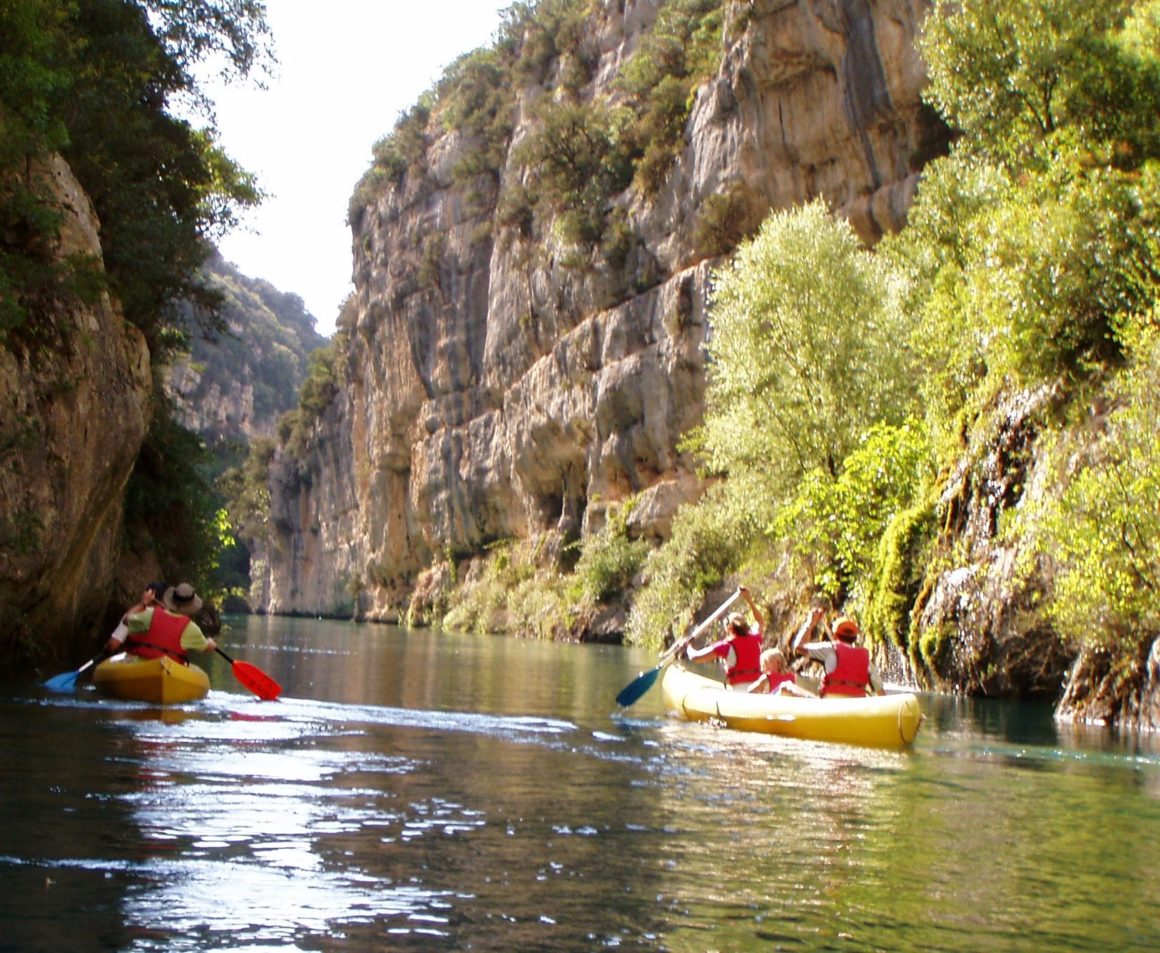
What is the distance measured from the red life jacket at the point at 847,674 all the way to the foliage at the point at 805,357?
14.1 metres

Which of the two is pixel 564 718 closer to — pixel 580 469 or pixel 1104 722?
pixel 1104 722

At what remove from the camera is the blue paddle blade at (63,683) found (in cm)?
1552

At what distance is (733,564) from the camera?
38688 millimetres

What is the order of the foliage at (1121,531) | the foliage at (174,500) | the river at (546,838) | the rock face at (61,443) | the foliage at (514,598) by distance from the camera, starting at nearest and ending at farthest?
the river at (546,838) → the foliage at (1121,531) → the rock face at (61,443) → the foliage at (174,500) → the foliage at (514,598)

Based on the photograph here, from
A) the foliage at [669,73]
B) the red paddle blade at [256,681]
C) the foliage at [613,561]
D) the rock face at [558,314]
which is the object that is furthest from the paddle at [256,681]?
the foliage at [669,73]

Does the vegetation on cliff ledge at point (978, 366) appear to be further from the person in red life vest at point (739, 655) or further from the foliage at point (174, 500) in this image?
the foliage at point (174, 500)

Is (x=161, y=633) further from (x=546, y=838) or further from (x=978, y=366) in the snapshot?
(x=978, y=366)

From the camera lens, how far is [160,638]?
16.0 metres

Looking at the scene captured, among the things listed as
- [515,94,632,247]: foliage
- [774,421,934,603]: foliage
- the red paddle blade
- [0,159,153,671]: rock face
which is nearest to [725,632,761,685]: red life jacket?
the red paddle blade

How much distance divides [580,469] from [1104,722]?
141 ft

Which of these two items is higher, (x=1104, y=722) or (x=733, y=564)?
(x=733, y=564)

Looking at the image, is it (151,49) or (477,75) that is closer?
(151,49)

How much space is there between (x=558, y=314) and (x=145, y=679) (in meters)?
44.0

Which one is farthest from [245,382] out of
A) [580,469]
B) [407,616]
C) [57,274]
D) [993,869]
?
[993,869]
